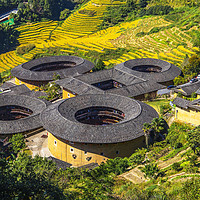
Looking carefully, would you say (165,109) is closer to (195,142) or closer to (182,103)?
(182,103)

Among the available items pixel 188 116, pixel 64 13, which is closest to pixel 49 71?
pixel 188 116

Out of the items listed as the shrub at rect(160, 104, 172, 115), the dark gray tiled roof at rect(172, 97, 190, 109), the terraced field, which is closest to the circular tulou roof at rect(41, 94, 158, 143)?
the shrub at rect(160, 104, 172, 115)

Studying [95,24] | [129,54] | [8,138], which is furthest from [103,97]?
[95,24]

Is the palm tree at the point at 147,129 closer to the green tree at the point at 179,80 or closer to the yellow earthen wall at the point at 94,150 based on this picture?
the yellow earthen wall at the point at 94,150

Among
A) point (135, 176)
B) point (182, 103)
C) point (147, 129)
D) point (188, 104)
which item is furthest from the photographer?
point (182, 103)

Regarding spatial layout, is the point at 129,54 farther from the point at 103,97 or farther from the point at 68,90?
the point at 103,97

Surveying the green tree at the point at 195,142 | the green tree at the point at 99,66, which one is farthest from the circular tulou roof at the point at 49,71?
the green tree at the point at 195,142
